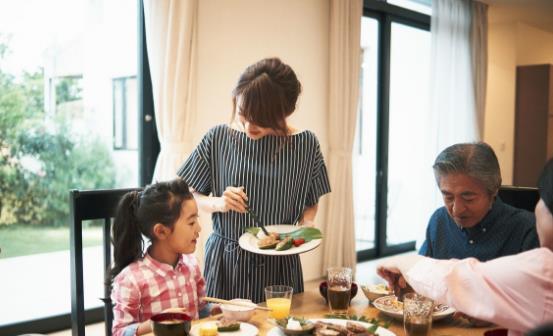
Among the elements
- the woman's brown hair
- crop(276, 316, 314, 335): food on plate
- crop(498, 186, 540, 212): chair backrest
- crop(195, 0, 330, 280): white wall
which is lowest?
crop(276, 316, 314, 335): food on plate

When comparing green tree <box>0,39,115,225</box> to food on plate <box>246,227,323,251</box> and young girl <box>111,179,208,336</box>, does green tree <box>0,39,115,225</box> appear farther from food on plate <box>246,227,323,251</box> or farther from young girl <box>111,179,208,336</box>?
food on plate <box>246,227,323,251</box>

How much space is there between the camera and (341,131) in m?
4.61

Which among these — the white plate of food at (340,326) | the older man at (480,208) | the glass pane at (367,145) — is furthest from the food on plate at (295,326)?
the glass pane at (367,145)

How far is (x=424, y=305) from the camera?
1.32 metres

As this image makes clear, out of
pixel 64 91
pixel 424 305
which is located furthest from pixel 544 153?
pixel 424 305

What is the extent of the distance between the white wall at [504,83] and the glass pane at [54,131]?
500 cm

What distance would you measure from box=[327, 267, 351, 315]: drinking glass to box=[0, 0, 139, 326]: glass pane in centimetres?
229

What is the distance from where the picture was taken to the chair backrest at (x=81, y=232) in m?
1.64

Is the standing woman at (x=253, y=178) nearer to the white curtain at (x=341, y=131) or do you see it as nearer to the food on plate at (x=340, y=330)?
the food on plate at (x=340, y=330)

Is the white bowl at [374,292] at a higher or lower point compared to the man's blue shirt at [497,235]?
lower

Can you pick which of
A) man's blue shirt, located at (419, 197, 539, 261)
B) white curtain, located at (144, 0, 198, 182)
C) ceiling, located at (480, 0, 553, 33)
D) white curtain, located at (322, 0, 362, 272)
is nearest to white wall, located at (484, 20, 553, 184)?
ceiling, located at (480, 0, 553, 33)

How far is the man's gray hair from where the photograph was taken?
1711mm

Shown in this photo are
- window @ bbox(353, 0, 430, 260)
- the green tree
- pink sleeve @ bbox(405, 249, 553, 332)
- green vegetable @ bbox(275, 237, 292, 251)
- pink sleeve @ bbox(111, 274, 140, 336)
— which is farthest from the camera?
window @ bbox(353, 0, 430, 260)

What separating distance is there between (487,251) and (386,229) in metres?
3.91
